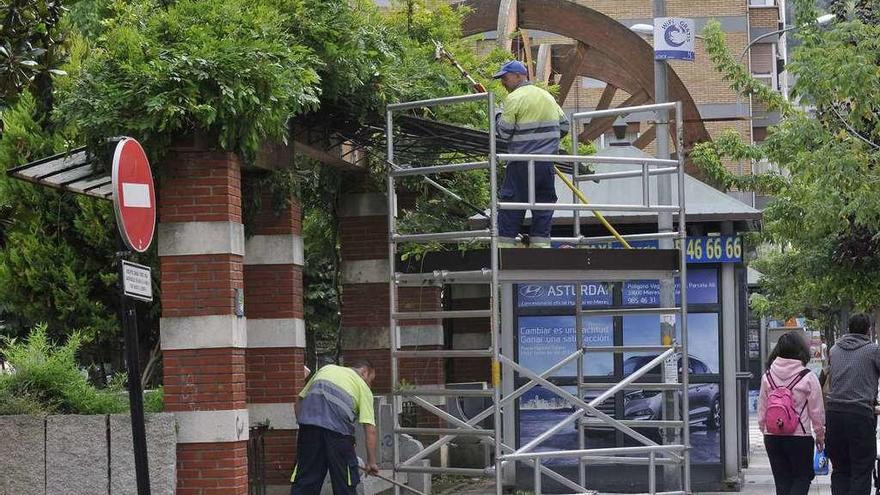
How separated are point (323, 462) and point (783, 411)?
12.0 ft

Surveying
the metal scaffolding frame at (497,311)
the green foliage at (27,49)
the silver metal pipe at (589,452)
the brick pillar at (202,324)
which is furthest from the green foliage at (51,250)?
the silver metal pipe at (589,452)

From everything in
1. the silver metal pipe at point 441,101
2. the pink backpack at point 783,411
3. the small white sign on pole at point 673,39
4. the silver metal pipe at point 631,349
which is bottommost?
the pink backpack at point 783,411

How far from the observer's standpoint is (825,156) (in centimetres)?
1590

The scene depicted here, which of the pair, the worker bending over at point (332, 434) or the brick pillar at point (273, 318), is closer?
the worker bending over at point (332, 434)

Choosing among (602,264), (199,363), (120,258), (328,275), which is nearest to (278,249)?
(199,363)

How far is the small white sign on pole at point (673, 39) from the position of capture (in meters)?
15.5

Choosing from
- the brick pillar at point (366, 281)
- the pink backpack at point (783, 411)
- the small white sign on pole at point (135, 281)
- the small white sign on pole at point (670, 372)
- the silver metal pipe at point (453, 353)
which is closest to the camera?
the small white sign on pole at point (135, 281)

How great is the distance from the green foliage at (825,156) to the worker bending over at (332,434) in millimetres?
6622

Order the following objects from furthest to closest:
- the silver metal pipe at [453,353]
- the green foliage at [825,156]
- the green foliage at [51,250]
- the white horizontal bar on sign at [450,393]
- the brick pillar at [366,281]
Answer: the brick pillar at [366,281] → the green foliage at [825,156] → the green foliage at [51,250] → the silver metal pipe at [453,353] → the white horizontal bar on sign at [450,393]

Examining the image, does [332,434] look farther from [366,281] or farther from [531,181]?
[366,281]

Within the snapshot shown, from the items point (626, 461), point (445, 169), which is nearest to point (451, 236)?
point (445, 169)

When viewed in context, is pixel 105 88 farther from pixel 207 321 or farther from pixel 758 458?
pixel 758 458

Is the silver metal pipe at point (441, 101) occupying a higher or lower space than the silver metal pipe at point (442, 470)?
higher

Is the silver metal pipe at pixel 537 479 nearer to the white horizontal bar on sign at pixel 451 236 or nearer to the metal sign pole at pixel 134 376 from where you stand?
the white horizontal bar on sign at pixel 451 236
